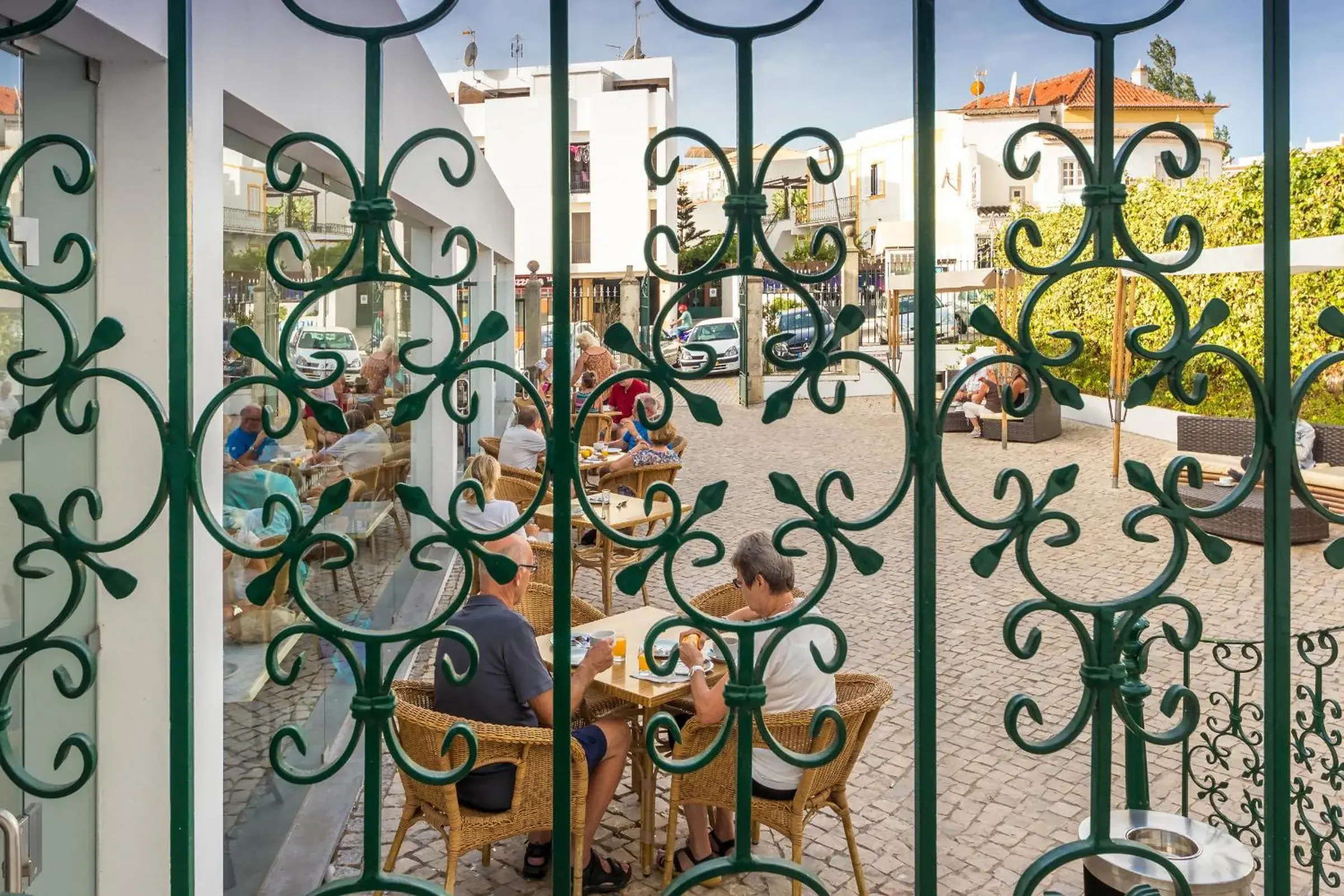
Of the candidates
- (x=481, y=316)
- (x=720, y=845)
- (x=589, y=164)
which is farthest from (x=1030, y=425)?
(x=589, y=164)

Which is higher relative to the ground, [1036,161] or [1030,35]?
[1030,35]

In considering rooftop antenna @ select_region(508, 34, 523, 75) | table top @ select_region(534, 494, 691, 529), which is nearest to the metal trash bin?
table top @ select_region(534, 494, 691, 529)

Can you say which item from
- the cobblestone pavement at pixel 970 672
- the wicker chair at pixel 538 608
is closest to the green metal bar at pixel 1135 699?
the cobblestone pavement at pixel 970 672

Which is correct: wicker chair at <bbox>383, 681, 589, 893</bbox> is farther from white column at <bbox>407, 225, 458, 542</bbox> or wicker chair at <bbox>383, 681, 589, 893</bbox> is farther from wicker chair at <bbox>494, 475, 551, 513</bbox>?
white column at <bbox>407, 225, 458, 542</bbox>

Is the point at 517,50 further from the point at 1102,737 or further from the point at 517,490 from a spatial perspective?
the point at 1102,737

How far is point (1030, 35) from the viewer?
220 cm

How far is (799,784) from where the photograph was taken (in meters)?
4.44

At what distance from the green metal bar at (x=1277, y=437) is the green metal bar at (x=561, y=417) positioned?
3.29ft

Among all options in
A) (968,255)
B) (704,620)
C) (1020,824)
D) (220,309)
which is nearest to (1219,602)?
(1020,824)

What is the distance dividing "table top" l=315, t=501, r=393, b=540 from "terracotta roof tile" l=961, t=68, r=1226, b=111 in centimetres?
4546

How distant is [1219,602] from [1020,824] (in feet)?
15.8

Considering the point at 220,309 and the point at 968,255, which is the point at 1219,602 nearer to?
the point at 220,309

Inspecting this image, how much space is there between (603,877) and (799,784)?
→ 0.92 meters

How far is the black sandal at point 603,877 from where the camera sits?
4695 mm
